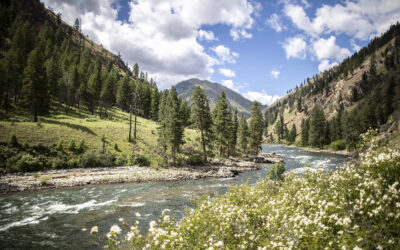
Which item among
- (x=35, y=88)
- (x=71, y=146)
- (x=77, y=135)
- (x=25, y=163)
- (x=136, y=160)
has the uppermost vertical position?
(x=35, y=88)

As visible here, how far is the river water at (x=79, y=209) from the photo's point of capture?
14.3 meters

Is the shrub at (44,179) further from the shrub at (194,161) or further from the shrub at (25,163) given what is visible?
the shrub at (194,161)

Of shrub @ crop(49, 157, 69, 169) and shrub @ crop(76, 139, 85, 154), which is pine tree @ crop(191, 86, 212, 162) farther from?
shrub @ crop(49, 157, 69, 169)

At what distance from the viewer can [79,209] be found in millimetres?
20516

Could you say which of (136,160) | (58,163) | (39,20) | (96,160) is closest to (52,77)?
(58,163)

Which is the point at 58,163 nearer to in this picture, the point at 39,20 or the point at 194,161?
the point at 194,161

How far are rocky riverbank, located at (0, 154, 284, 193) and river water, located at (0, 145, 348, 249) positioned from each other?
7.39ft

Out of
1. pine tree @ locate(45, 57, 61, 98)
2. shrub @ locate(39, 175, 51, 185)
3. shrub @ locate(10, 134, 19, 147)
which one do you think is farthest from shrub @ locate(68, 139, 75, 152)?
pine tree @ locate(45, 57, 61, 98)

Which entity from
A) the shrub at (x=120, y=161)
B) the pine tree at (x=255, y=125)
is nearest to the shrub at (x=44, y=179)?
the shrub at (x=120, y=161)

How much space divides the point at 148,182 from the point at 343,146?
82513 mm

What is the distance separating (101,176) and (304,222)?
34345mm

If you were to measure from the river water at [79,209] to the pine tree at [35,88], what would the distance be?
3350cm

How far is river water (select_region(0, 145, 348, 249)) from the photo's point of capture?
1433 cm

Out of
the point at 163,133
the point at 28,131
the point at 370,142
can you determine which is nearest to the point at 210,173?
the point at 163,133
